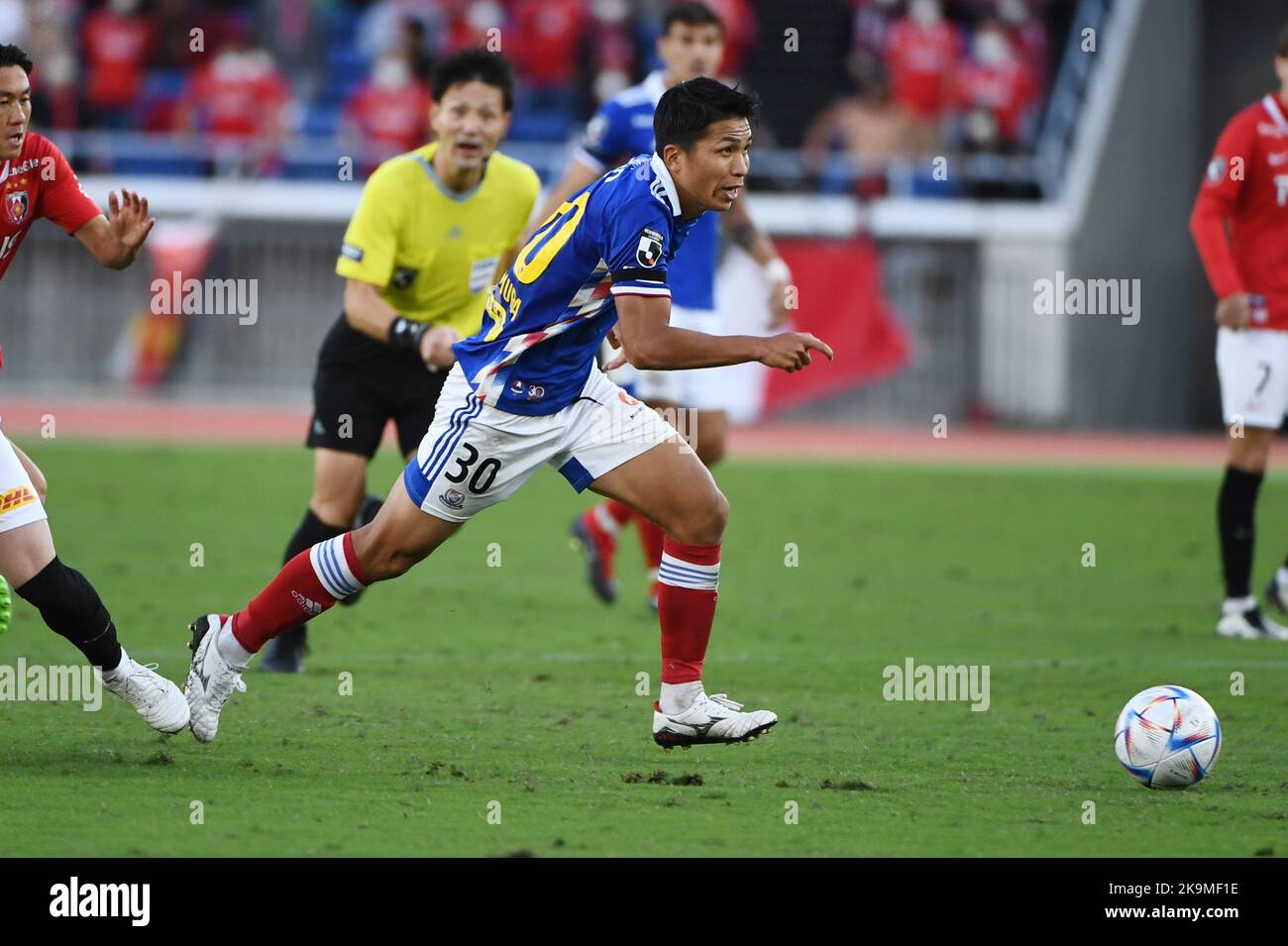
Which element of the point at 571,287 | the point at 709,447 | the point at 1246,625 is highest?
the point at 571,287

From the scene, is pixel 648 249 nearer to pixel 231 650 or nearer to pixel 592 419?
pixel 592 419

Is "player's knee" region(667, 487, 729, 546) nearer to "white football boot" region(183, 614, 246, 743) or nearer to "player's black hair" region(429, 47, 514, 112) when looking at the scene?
"white football boot" region(183, 614, 246, 743)

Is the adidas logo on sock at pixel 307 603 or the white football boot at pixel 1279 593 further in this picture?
the white football boot at pixel 1279 593

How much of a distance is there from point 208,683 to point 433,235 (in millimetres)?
2314

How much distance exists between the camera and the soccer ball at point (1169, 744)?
5629 mm

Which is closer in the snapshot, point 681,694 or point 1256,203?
point 681,694

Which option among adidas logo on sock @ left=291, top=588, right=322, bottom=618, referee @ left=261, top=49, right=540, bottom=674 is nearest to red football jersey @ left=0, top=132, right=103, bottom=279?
referee @ left=261, top=49, right=540, bottom=674

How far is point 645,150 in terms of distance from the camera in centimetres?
912

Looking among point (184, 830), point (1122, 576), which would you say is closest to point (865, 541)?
point (1122, 576)

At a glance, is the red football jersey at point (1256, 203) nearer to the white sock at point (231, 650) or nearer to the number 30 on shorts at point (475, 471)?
the number 30 on shorts at point (475, 471)

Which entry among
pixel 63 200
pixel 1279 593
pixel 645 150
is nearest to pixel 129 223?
pixel 63 200

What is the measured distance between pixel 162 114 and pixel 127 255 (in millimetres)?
16322

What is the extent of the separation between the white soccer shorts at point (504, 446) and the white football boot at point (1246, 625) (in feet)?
A: 13.0

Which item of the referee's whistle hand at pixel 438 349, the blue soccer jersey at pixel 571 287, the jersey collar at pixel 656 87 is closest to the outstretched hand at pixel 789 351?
the blue soccer jersey at pixel 571 287
